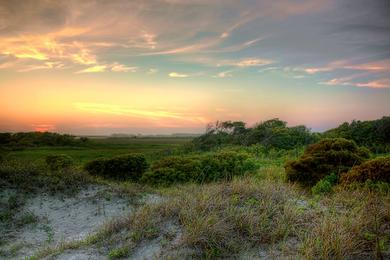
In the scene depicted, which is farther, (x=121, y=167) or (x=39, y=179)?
(x=121, y=167)

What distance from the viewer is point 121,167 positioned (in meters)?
18.1

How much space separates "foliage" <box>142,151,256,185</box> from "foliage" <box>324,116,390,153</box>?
32.6 feet

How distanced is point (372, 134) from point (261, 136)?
8.28 m

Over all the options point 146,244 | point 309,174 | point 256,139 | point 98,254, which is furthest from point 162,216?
point 256,139

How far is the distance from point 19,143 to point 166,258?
27.5 metres

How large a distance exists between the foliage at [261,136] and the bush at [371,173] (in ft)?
47.0

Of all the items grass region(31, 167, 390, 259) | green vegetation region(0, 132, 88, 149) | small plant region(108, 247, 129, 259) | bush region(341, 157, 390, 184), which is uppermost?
green vegetation region(0, 132, 88, 149)

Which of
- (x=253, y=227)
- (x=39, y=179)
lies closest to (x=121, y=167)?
(x=39, y=179)

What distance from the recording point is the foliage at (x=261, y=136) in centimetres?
2675

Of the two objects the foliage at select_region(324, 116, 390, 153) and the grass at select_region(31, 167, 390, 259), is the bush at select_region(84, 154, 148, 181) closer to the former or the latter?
the grass at select_region(31, 167, 390, 259)

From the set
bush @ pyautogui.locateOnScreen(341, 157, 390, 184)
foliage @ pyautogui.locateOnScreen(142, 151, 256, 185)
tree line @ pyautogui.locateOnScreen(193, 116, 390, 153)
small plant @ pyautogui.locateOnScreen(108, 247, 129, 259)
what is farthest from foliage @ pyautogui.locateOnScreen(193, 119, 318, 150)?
small plant @ pyautogui.locateOnScreen(108, 247, 129, 259)

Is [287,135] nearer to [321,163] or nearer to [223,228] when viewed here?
[321,163]

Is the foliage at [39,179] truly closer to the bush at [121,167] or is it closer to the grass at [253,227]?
the bush at [121,167]

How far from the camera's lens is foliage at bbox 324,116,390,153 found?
23391mm
